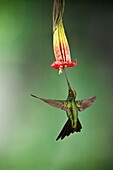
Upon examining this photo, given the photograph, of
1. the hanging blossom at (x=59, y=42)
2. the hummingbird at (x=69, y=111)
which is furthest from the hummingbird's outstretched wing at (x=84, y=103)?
the hanging blossom at (x=59, y=42)

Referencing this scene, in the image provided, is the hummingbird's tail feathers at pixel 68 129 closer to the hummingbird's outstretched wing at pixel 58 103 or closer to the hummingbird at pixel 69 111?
the hummingbird at pixel 69 111

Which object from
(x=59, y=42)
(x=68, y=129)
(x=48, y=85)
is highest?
(x=59, y=42)

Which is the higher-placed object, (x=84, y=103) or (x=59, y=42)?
(x=59, y=42)

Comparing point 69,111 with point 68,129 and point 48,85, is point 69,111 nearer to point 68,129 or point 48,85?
point 68,129

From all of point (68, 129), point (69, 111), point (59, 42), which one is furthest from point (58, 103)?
point (59, 42)

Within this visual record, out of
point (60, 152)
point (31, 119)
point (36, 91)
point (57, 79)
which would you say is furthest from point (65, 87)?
point (60, 152)

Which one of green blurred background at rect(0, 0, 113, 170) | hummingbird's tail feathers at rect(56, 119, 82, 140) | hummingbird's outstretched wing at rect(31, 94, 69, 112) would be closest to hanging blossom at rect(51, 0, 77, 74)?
green blurred background at rect(0, 0, 113, 170)
